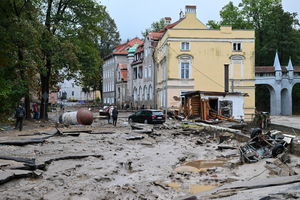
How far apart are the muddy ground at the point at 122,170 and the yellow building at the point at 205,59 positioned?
28275mm

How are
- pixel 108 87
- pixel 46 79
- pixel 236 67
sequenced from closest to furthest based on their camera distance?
pixel 46 79 → pixel 236 67 → pixel 108 87

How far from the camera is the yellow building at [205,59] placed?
47562 millimetres

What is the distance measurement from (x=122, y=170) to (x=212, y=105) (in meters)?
28.5

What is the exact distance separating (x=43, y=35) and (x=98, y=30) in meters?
Answer: 7.07

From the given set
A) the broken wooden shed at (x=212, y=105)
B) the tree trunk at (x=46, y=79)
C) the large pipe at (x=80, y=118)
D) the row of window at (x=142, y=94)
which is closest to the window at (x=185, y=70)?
the broken wooden shed at (x=212, y=105)

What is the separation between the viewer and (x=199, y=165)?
46.8 ft

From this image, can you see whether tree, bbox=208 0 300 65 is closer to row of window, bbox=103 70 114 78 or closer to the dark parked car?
row of window, bbox=103 70 114 78

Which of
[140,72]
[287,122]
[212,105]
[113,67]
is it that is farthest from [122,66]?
[287,122]

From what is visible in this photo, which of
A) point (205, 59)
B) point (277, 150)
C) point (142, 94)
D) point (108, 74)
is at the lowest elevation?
point (277, 150)

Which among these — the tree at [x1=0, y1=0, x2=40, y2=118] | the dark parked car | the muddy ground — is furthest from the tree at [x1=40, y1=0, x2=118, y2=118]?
the muddy ground

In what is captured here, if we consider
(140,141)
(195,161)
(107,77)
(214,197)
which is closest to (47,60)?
(140,141)

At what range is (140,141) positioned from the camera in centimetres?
2111

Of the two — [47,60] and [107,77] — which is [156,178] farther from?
[107,77]

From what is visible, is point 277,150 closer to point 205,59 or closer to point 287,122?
point 287,122
